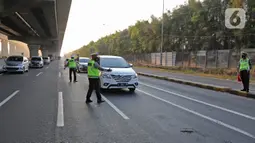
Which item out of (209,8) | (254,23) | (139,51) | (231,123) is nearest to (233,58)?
(254,23)

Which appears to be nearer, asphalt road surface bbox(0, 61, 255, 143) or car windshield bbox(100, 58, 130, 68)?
asphalt road surface bbox(0, 61, 255, 143)

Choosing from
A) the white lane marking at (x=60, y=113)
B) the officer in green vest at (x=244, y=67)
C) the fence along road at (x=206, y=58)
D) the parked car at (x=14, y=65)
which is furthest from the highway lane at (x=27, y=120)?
the fence along road at (x=206, y=58)

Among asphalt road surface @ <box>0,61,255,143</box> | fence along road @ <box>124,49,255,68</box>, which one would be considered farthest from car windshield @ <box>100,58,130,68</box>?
fence along road @ <box>124,49,255,68</box>

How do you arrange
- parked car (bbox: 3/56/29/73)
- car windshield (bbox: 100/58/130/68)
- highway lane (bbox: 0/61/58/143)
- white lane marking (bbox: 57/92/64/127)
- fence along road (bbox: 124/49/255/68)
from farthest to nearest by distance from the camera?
fence along road (bbox: 124/49/255/68)
parked car (bbox: 3/56/29/73)
car windshield (bbox: 100/58/130/68)
white lane marking (bbox: 57/92/64/127)
highway lane (bbox: 0/61/58/143)

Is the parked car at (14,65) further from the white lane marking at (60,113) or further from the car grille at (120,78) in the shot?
the white lane marking at (60,113)

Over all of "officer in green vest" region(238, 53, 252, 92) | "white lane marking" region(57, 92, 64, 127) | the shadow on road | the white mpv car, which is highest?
"officer in green vest" region(238, 53, 252, 92)

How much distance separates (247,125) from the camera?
6.85m

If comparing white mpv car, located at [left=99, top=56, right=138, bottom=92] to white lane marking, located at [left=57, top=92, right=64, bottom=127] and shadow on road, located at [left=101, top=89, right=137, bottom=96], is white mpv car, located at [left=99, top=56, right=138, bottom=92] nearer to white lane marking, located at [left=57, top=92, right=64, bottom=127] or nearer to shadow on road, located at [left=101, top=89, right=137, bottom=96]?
shadow on road, located at [left=101, top=89, right=137, bottom=96]

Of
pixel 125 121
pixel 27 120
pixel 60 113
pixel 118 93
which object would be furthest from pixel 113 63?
pixel 27 120

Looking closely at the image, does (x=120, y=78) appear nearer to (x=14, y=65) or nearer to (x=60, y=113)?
(x=60, y=113)

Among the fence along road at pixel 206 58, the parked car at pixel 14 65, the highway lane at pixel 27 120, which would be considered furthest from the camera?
the fence along road at pixel 206 58

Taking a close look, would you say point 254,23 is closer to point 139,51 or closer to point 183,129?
point 183,129

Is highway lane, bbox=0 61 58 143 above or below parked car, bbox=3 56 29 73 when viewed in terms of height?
below

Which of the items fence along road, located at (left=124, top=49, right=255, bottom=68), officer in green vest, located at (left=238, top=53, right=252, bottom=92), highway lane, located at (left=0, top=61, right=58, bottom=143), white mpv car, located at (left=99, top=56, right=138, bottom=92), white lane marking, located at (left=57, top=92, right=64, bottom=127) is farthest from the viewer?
fence along road, located at (left=124, top=49, right=255, bottom=68)
